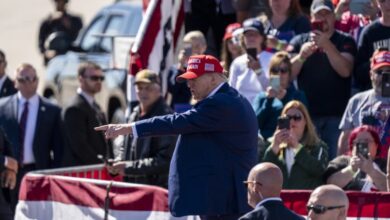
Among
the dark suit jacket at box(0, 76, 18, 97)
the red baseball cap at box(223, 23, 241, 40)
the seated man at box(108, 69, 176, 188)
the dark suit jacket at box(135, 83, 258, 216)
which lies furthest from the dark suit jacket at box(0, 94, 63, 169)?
the dark suit jacket at box(135, 83, 258, 216)

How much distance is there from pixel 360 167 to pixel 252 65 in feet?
9.01

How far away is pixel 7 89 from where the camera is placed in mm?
17750

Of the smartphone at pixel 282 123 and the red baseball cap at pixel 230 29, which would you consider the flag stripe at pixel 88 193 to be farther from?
the red baseball cap at pixel 230 29

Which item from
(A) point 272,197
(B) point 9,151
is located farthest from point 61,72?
(A) point 272,197

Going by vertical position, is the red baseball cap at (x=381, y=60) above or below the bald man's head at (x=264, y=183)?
above

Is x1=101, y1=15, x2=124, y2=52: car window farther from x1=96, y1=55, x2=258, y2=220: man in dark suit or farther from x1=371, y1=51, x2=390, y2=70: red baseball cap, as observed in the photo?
x1=96, y1=55, x2=258, y2=220: man in dark suit

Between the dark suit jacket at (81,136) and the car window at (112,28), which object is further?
the car window at (112,28)

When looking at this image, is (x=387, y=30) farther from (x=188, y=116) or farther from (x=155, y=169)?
(x=188, y=116)

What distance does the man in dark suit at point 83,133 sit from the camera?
54.0 feet

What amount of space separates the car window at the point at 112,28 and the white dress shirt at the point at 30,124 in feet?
17.9

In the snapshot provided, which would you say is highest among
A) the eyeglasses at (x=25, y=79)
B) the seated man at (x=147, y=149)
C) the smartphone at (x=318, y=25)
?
the smartphone at (x=318, y=25)

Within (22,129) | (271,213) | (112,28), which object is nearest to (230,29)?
(22,129)

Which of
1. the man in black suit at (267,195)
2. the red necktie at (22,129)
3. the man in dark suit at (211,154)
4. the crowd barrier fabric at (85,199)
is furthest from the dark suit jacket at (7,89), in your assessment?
the man in black suit at (267,195)

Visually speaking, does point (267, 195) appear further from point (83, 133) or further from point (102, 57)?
point (102, 57)
